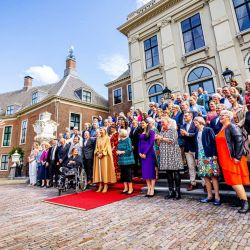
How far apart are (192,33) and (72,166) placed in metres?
11.1

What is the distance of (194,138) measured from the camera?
14.7 ft

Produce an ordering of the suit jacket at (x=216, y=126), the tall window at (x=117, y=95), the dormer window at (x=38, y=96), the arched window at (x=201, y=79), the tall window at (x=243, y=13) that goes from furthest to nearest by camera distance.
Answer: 1. the dormer window at (x=38, y=96)
2. the tall window at (x=117, y=95)
3. the arched window at (x=201, y=79)
4. the tall window at (x=243, y=13)
5. the suit jacket at (x=216, y=126)

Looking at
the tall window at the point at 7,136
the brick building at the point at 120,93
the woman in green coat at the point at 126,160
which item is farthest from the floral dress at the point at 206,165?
the tall window at the point at 7,136

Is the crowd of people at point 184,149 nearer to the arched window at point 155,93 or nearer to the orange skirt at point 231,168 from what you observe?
the orange skirt at point 231,168

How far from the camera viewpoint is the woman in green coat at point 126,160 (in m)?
5.09

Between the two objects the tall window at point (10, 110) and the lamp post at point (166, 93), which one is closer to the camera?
the lamp post at point (166, 93)

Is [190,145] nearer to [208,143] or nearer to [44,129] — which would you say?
[208,143]

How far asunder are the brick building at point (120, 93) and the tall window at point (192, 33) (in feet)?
27.4

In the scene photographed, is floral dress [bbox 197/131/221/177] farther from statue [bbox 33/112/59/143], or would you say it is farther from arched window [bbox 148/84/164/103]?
statue [bbox 33/112/59/143]

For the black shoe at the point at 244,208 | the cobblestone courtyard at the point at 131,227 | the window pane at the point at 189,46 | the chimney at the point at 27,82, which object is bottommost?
the cobblestone courtyard at the point at 131,227

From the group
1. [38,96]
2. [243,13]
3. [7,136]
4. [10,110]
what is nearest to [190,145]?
[243,13]

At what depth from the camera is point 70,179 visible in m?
6.11

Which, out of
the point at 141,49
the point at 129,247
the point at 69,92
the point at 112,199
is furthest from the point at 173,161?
the point at 69,92

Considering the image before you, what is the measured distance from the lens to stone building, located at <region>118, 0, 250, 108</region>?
10281 millimetres
